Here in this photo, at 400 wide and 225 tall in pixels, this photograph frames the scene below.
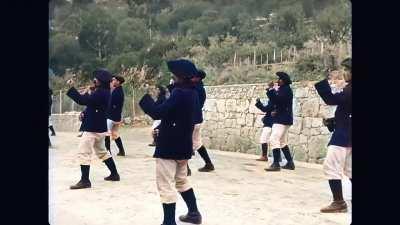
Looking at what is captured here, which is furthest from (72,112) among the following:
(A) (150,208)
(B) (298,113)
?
(A) (150,208)

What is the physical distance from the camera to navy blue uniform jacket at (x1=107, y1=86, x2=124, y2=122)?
779cm

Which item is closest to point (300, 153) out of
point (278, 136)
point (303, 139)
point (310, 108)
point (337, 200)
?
point (303, 139)

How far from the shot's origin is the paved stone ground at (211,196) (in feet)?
14.4

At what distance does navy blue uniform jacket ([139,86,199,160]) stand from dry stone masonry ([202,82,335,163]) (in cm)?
467

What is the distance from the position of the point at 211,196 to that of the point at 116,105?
3.07m

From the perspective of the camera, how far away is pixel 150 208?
15.5 feet

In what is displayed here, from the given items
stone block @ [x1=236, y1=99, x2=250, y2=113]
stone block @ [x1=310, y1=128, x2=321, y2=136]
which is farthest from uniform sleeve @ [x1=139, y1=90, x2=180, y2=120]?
stone block @ [x1=236, y1=99, x2=250, y2=113]

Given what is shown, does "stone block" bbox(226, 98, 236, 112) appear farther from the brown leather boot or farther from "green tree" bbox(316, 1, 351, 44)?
the brown leather boot

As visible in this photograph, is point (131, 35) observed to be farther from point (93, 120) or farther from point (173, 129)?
point (173, 129)

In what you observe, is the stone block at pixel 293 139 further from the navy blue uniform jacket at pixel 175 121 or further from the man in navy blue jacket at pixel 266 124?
the navy blue uniform jacket at pixel 175 121

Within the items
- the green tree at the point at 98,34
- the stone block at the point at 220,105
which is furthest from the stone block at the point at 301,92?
the green tree at the point at 98,34

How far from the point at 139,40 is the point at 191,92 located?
388 inches

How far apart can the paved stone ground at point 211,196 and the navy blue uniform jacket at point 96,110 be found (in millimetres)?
655
